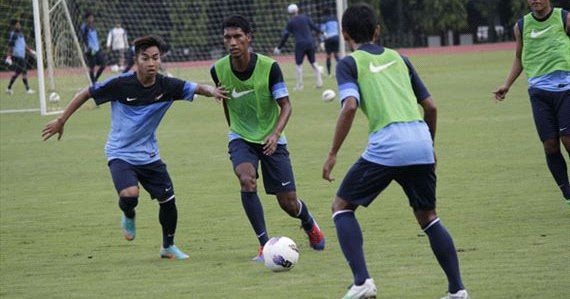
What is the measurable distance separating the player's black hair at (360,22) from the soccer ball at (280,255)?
6.56 feet

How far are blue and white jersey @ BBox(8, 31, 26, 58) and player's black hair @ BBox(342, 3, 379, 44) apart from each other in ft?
78.9

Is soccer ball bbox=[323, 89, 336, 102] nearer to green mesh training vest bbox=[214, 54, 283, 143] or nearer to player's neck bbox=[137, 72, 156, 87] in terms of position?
green mesh training vest bbox=[214, 54, 283, 143]

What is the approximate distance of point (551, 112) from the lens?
33.2 feet

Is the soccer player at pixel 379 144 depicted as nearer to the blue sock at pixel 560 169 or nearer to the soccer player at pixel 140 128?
the soccer player at pixel 140 128

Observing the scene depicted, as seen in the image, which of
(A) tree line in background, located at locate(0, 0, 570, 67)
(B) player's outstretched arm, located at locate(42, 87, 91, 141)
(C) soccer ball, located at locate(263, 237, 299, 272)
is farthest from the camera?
(A) tree line in background, located at locate(0, 0, 570, 67)

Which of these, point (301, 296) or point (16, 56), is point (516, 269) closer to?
point (301, 296)

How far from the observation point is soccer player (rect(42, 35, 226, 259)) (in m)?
8.63

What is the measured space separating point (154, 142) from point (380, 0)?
129ft

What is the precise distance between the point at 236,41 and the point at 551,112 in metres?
3.28

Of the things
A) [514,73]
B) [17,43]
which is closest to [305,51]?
[17,43]

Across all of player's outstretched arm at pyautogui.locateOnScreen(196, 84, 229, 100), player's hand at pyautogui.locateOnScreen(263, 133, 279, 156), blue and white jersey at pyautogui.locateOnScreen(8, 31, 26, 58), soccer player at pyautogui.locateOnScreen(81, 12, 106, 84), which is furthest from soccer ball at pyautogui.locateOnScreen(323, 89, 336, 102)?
player's hand at pyautogui.locateOnScreen(263, 133, 279, 156)

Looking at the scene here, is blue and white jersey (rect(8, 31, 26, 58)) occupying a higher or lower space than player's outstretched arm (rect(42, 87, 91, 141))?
lower

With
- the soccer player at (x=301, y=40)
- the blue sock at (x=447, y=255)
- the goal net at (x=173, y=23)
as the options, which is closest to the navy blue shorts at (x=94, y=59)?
the goal net at (x=173, y=23)

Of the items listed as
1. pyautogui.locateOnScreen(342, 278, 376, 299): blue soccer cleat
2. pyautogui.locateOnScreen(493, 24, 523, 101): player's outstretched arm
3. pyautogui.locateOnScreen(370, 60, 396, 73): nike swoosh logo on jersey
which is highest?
pyautogui.locateOnScreen(370, 60, 396, 73): nike swoosh logo on jersey
